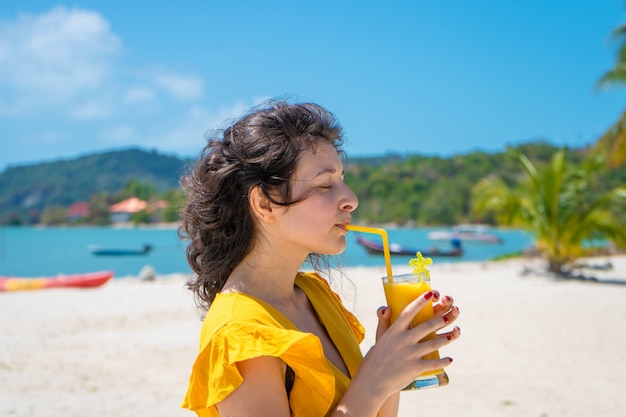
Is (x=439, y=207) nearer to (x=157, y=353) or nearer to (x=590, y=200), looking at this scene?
(x=590, y=200)

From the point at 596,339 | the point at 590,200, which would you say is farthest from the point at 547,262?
the point at 596,339

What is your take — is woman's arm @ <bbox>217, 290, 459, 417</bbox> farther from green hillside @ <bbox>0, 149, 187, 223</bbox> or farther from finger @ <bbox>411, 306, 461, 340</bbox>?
green hillside @ <bbox>0, 149, 187, 223</bbox>

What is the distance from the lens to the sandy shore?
4.66 m

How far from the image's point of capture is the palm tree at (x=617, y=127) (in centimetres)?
1373

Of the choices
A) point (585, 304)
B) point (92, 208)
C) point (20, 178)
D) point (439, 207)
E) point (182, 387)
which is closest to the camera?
point (182, 387)

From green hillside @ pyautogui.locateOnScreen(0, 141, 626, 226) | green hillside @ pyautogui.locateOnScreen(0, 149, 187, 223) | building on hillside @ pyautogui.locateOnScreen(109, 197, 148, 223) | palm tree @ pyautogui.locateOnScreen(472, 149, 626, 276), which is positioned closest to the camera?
palm tree @ pyautogui.locateOnScreen(472, 149, 626, 276)

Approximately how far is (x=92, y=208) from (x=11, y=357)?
10216 cm

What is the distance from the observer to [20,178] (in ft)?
422

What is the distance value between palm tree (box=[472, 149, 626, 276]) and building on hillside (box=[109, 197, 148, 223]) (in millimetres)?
82684

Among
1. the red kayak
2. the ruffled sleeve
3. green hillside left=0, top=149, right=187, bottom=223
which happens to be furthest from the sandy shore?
green hillside left=0, top=149, right=187, bottom=223

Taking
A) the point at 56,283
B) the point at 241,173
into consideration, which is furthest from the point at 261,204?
the point at 56,283

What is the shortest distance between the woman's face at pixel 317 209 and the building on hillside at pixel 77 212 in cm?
10939

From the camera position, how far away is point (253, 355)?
3.69 feet

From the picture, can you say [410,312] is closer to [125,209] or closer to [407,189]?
[407,189]
